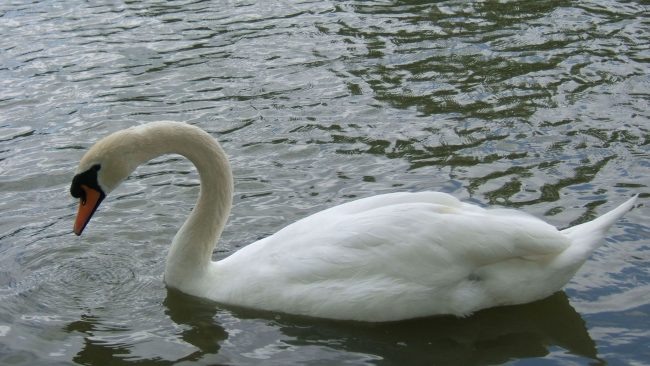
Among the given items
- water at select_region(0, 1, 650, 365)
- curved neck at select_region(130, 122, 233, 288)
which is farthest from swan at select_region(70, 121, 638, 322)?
curved neck at select_region(130, 122, 233, 288)

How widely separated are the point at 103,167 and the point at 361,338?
201 cm

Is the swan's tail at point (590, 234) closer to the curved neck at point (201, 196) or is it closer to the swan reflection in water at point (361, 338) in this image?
the swan reflection in water at point (361, 338)

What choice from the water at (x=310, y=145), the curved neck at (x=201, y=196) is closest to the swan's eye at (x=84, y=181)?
the curved neck at (x=201, y=196)

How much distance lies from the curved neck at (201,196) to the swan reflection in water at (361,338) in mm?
422

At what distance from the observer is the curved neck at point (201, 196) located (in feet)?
23.3

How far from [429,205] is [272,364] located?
1.38 m

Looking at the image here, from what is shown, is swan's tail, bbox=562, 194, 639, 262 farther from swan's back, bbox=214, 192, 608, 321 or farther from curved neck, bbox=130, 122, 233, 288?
curved neck, bbox=130, 122, 233, 288

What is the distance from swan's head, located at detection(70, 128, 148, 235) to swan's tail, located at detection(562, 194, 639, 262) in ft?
9.26

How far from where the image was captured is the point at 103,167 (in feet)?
22.8

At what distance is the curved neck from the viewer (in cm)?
711

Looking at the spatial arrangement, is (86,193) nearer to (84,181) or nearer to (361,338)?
(84,181)

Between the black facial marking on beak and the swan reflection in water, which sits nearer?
the swan reflection in water

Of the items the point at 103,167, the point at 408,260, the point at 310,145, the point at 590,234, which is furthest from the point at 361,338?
the point at 310,145

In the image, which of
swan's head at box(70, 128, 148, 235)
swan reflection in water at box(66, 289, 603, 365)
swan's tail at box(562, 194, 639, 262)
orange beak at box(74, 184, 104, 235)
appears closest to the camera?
swan reflection in water at box(66, 289, 603, 365)
